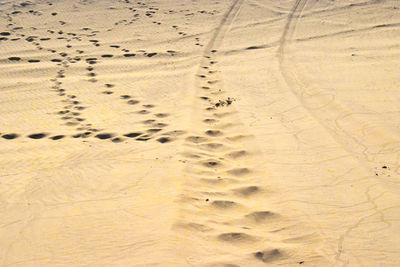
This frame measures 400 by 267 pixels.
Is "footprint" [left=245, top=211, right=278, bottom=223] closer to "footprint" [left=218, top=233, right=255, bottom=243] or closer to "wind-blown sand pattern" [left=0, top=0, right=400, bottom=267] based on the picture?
"wind-blown sand pattern" [left=0, top=0, right=400, bottom=267]

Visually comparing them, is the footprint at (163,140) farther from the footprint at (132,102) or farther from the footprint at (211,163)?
the footprint at (132,102)

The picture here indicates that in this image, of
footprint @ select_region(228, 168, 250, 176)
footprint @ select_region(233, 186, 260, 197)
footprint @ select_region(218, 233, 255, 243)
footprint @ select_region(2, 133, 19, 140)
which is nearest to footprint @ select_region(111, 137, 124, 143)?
footprint @ select_region(2, 133, 19, 140)

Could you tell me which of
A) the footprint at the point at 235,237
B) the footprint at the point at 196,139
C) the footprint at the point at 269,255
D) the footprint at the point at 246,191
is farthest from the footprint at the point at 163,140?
the footprint at the point at 269,255

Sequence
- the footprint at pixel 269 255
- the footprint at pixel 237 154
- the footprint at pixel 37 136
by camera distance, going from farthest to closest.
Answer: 1. the footprint at pixel 37 136
2. the footprint at pixel 237 154
3. the footprint at pixel 269 255

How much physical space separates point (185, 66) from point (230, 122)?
124 inches

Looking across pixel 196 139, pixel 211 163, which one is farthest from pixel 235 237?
pixel 196 139

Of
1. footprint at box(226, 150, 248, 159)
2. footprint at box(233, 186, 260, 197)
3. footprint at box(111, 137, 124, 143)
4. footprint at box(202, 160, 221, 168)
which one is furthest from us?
footprint at box(111, 137, 124, 143)

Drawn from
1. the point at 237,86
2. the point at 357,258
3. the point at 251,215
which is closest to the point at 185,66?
the point at 237,86

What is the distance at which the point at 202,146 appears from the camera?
217 inches

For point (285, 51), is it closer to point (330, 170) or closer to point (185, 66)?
point (185, 66)

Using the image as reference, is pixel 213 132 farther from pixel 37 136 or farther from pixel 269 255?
pixel 269 255

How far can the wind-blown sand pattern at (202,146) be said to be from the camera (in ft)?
12.1

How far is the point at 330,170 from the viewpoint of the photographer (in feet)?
16.1

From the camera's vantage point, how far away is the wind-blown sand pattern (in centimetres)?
369
